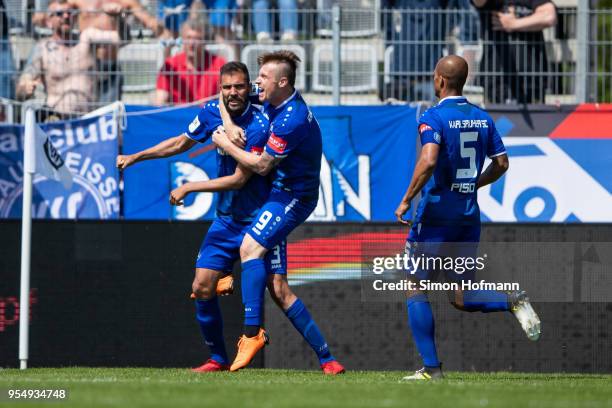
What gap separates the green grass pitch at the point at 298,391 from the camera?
21.9ft

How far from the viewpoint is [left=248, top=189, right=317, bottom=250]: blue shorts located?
939 centimetres

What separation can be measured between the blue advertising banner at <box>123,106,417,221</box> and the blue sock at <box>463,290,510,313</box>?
427 centimetres

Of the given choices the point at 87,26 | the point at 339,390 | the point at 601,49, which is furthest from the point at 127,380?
the point at 601,49

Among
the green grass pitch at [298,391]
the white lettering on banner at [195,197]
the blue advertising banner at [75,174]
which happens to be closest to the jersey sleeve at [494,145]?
the green grass pitch at [298,391]

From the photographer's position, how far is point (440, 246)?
8.95 m

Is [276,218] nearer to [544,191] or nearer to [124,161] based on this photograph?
[124,161]

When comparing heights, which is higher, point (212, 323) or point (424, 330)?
point (424, 330)

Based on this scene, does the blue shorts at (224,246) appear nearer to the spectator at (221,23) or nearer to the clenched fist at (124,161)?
the clenched fist at (124,161)

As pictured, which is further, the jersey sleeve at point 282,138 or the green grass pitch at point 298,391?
the jersey sleeve at point 282,138

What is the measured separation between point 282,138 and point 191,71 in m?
5.02

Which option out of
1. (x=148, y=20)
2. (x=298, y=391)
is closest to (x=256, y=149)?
(x=298, y=391)

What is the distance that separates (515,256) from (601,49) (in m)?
4.06

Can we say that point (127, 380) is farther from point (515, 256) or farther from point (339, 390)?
point (515, 256)

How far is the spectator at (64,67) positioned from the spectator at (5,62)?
12 centimetres
